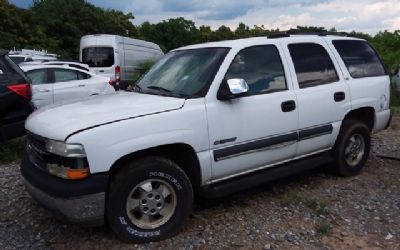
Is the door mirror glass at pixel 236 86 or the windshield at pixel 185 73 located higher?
the windshield at pixel 185 73

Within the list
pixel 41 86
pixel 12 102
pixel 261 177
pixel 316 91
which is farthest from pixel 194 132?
pixel 41 86

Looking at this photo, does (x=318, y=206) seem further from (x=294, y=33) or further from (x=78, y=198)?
(x=78, y=198)

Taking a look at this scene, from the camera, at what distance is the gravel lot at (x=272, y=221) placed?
4.32m

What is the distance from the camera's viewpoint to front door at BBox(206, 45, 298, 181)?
180 inches

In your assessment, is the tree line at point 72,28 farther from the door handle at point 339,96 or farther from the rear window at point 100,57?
the door handle at point 339,96

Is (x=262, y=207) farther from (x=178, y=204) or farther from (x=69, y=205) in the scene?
(x=69, y=205)

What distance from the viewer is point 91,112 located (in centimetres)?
418

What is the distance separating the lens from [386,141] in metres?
8.27

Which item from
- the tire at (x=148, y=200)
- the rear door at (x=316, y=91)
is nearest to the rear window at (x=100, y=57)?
the rear door at (x=316, y=91)

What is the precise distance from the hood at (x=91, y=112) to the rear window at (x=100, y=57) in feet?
47.9

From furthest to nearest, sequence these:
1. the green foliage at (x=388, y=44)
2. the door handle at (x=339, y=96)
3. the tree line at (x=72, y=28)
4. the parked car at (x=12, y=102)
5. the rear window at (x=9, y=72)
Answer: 1. the tree line at (x=72, y=28)
2. the green foliage at (x=388, y=44)
3. the rear window at (x=9, y=72)
4. the parked car at (x=12, y=102)
5. the door handle at (x=339, y=96)

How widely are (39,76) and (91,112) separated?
7998mm

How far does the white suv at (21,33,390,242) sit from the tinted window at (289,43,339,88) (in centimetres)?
1

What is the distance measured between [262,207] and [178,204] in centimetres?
115
